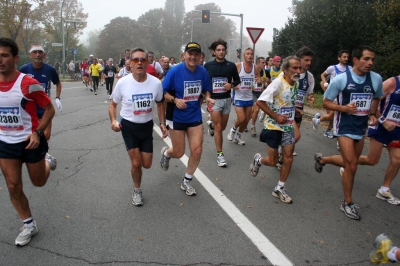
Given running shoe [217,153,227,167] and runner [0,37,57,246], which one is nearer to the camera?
runner [0,37,57,246]

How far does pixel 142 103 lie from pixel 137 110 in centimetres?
11

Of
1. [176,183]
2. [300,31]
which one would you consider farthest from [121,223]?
[300,31]

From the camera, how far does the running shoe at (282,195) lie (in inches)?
178

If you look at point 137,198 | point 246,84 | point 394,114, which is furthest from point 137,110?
point 246,84

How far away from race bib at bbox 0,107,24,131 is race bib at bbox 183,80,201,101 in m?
2.11

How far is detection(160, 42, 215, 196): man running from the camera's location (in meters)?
4.68

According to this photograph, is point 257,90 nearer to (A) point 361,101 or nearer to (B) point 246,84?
(B) point 246,84

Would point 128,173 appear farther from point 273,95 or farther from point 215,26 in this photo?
point 215,26

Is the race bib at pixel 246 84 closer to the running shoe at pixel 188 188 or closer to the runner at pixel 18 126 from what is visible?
the running shoe at pixel 188 188

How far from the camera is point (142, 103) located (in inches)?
169

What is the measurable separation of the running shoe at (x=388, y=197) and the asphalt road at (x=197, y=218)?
0.10 metres

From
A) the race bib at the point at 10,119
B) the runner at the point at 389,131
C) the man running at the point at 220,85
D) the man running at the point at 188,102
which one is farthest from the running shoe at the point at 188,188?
the runner at the point at 389,131

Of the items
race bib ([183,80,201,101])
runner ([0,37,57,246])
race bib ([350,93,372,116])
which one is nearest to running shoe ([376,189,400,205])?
race bib ([350,93,372,116])

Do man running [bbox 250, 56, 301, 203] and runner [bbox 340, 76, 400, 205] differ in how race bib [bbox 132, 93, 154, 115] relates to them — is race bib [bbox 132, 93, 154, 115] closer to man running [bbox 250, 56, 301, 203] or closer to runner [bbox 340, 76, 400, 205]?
man running [bbox 250, 56, 301, 203]
